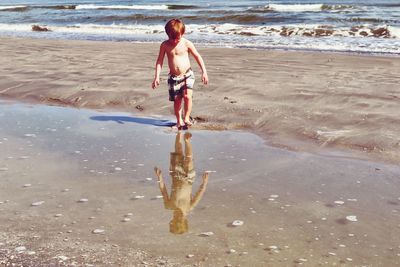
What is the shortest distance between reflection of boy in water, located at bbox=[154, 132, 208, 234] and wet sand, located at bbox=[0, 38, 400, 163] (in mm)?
1116

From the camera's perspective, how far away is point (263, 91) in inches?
330

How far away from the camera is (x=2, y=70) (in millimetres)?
11273

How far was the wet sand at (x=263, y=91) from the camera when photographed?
625 centimetres

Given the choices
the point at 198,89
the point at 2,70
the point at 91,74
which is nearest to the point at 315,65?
the point at 198,89

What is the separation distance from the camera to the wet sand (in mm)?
6246

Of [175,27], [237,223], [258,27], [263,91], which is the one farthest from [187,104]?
[258,27]

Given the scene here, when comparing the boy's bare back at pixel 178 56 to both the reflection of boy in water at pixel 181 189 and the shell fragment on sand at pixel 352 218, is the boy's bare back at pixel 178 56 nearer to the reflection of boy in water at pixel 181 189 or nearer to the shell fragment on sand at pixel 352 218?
the reflection of boy in water at pixel 181 189

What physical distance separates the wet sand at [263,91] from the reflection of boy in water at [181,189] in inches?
43.9

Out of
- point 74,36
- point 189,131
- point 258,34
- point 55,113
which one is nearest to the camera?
point 189,131

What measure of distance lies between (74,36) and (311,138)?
17.5 meters

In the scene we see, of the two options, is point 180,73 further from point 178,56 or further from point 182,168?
point 182,168

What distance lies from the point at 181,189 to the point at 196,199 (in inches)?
11.3

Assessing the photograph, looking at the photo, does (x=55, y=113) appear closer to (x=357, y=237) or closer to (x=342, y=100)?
(x=342, y=100)

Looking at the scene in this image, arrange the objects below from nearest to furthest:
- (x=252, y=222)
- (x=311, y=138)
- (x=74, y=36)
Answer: (x=252, y=222) < (x=311, y=138) < (x=74, y=36)
